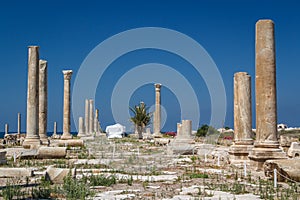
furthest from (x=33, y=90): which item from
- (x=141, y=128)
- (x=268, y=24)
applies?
(x=141, y=128)

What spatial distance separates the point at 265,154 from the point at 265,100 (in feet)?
5.15

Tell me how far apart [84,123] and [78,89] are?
46.9 feet

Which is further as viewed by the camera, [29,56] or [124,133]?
[124,133]

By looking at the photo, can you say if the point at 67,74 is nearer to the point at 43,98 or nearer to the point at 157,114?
the point at 43,98

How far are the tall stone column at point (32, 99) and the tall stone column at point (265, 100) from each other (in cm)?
1143

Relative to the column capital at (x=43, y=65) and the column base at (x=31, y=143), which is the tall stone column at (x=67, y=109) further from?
the column base at (x=31, y=143)

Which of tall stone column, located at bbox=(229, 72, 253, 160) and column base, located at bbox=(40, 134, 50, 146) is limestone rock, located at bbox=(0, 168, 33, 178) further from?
column base, located at bbox=(40, 134, 50, 146)

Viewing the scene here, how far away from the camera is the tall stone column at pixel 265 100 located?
13266 millimetres

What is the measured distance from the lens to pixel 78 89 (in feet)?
112

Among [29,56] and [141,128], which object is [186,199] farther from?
[141,128]

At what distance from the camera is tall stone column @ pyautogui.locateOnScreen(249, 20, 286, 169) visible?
1327cm

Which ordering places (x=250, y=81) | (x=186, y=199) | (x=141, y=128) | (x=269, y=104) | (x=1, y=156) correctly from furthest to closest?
(x=141, y=128)
(x=250, y=81)
(x=1, y=156)
(x=269, y=104)
(x=186, y=199)

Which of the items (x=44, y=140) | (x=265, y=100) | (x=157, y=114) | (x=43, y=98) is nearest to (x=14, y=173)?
(x=265, y=100)

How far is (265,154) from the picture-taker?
13.1m
